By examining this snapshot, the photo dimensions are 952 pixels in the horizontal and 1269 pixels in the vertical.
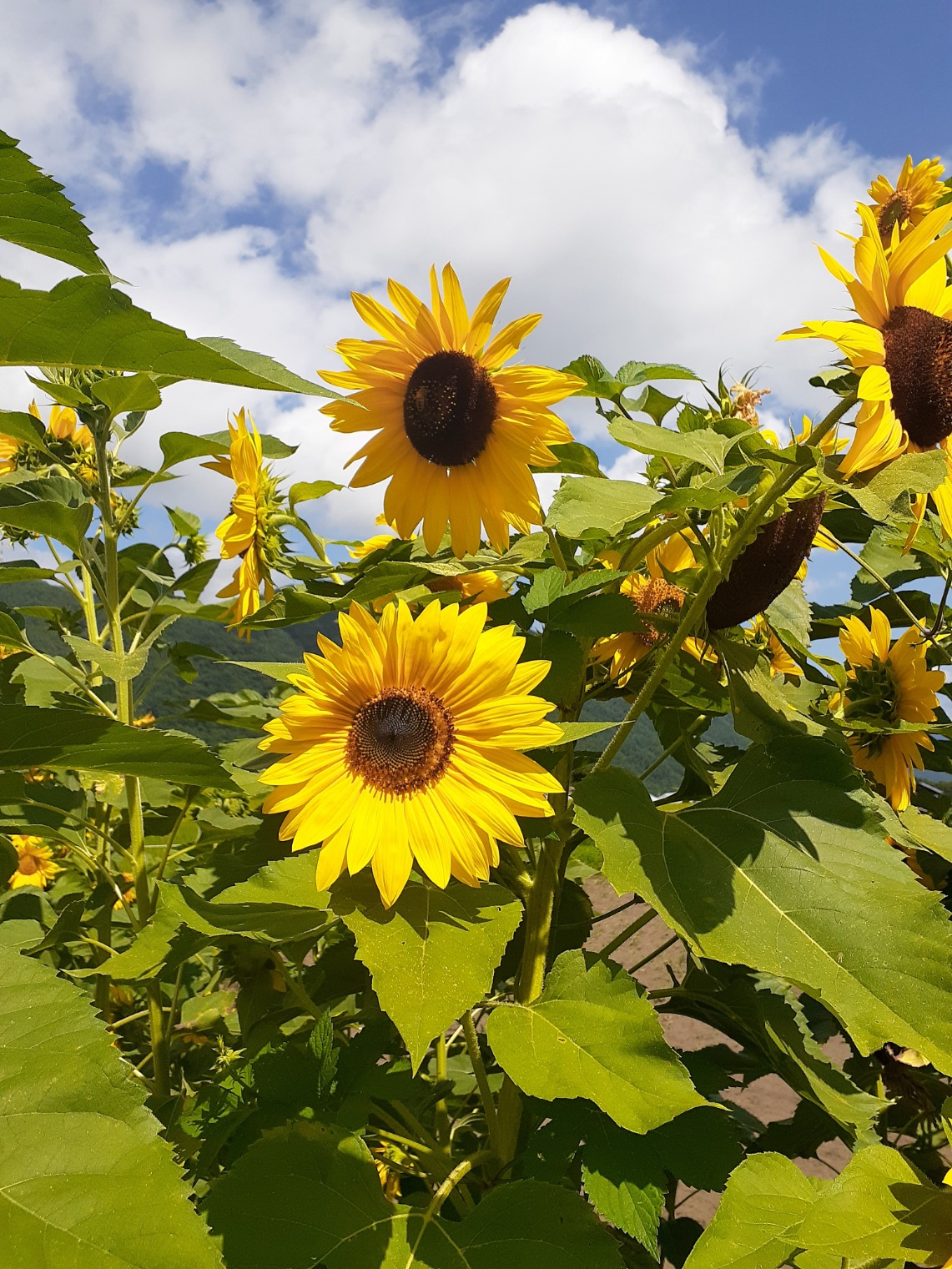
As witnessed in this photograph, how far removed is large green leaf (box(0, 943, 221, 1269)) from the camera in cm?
49

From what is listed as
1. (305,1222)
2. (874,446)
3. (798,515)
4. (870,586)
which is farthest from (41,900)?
(870,586)

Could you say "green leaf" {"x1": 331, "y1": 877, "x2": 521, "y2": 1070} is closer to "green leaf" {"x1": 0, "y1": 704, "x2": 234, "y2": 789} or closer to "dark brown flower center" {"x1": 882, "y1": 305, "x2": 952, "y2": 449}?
"green leaf" {"x1": 0, "y1": 704, "x2": 234, "y2": 789}

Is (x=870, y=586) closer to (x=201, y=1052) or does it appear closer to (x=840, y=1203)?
(x=840, y=1203)

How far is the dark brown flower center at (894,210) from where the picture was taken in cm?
175

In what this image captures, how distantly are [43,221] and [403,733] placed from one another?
0.57 metres

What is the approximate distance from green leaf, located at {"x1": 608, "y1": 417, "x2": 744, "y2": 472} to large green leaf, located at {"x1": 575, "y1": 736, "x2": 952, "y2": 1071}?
12.6 inches

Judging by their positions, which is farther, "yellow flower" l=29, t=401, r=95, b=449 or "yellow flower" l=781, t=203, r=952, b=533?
"yellow flower" l=29, t=401, r=95, b=449

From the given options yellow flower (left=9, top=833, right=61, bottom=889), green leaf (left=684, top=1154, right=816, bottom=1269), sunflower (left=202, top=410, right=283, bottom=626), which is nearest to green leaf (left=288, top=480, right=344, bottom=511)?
sunflower (left=202, top=410, right=283, bottom=626)

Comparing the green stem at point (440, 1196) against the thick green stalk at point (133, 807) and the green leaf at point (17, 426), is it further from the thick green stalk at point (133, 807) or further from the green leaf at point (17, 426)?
the green leaf at point (17, 426)

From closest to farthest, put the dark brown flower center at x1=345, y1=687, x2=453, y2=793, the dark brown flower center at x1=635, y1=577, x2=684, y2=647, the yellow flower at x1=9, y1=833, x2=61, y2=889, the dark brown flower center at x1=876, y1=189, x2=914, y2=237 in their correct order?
1. the dark brown flower center at x1=345, y1=687, x2=453, y2=793
2. the dark brown flower center at x1=635, y1=577, x2=684, y2=647
3. the dark brown flower center at x1=876, y1=189, x2=914, y2=237
4. the yellow flower at x1=9, y1=833, x2=61, y2=889

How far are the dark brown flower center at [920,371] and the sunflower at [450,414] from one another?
33 centimetres

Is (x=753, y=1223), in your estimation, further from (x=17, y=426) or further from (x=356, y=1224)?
(x=17, y=426)

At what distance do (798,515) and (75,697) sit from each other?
1.25 m

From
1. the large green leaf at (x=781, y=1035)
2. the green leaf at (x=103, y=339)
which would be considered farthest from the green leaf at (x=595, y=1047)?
the green leaf at (x=103, y=339)
